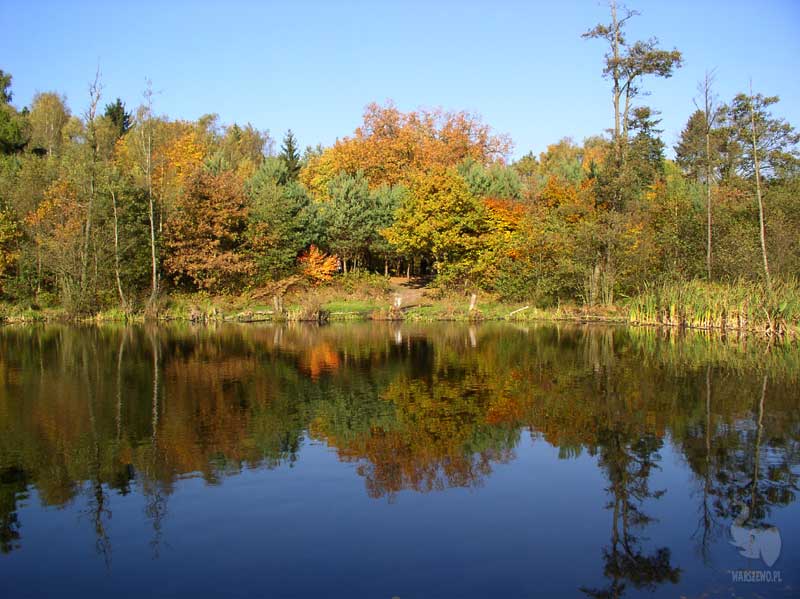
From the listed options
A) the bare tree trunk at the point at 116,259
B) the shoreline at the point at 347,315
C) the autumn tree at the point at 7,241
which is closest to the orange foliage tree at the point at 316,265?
the shoreline at the point at 347,315

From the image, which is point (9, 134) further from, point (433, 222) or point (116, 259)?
point (433, 222)

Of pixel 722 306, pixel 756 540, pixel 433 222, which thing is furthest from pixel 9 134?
pixel 756 540

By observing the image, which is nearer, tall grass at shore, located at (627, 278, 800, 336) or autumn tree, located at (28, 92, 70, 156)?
tall grass at shore, located at (627, 278, 800, 336)

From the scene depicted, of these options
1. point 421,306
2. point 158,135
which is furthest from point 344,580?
point 158,135

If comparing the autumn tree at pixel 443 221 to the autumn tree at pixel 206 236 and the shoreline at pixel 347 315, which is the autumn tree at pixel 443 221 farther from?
the autumn tree at pixel 206 236

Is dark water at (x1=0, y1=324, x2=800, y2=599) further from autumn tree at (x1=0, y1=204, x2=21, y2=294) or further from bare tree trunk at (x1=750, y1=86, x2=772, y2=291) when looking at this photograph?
autumn tree at (x1=0, y1=204, x2=21, y2=294)

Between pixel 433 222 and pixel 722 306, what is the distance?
16715 millimetres

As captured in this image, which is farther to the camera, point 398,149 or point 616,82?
point 398,149

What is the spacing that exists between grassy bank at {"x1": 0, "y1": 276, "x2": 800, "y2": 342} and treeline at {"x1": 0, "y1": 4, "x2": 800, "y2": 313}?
1.00 m

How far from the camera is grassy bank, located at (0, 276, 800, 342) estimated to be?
2495 centimetres

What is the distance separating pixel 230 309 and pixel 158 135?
22.3 m

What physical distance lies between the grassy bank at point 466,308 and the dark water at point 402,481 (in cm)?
727

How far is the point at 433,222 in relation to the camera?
3869cm

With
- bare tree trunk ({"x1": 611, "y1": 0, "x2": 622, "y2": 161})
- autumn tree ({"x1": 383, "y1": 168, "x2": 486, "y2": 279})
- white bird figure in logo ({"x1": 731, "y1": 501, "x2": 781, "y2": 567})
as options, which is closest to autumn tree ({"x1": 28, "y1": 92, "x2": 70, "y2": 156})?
autumn tree ({"x1": 383, "y1": 168, "x2": 486, "y2": 279})
